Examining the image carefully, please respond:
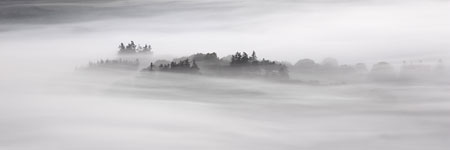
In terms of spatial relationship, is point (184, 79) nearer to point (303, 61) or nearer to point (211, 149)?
point (303, 61)

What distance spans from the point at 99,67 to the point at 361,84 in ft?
20.0

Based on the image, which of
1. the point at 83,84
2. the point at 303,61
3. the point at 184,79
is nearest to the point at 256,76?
the point at 184,79

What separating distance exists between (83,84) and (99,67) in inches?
40.4

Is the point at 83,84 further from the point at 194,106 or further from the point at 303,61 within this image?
the point at 303,61

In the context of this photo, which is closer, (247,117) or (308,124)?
(308,124)

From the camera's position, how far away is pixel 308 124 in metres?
11.8

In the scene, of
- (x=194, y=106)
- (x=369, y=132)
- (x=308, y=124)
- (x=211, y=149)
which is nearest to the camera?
(x=211, y=149)

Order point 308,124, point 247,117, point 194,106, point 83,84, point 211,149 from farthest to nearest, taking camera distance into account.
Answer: point 83,84 < point 194,106 < point 247,117 < point 308,124 < point 211,149

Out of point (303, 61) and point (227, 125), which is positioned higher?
point (303, 61)

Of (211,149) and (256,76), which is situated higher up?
(256,76)

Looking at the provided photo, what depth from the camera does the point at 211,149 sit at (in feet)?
32.1

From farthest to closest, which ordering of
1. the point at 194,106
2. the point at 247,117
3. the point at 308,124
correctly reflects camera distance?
1. the point at 194,106
2. the point at 247,117
3. the point at 308,124

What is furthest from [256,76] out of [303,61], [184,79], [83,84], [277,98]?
[83,84]

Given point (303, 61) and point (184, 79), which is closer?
point (184, 79)
